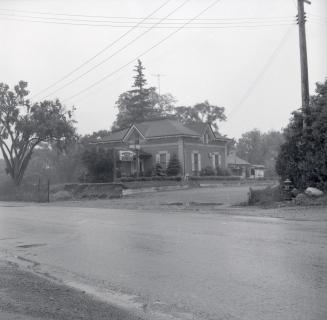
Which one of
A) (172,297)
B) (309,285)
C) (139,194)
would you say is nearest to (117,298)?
(172,297)

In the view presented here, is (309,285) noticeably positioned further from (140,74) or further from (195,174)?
(140,74)

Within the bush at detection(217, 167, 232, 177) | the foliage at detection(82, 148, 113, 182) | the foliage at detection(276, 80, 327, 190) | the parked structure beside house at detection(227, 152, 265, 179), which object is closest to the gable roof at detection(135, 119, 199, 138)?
the bush at detection(217, 167, 232, 177)

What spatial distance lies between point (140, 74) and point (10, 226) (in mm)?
78677

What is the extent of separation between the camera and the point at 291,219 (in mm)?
16500

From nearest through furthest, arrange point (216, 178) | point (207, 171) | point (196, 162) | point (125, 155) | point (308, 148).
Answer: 1. point (308, 148)
2. point (125, 155)
3. point (216, 178)
4. point (207, 171)
5. point (196, 162)

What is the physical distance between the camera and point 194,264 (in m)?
8.91

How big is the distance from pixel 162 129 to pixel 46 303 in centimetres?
5100

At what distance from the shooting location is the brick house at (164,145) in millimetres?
54750

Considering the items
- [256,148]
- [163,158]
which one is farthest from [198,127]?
[256,148]

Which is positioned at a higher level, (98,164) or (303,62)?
(303,62)

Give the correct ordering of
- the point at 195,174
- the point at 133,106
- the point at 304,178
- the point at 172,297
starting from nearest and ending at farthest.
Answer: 1. the point at 172,297
2. the point at 304,178
3. the point at 195,174
4. the point at 133,106

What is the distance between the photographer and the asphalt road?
6371mm

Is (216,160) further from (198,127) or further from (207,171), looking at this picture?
(207,171)

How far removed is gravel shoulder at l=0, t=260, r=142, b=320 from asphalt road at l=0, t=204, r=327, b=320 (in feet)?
1.24
